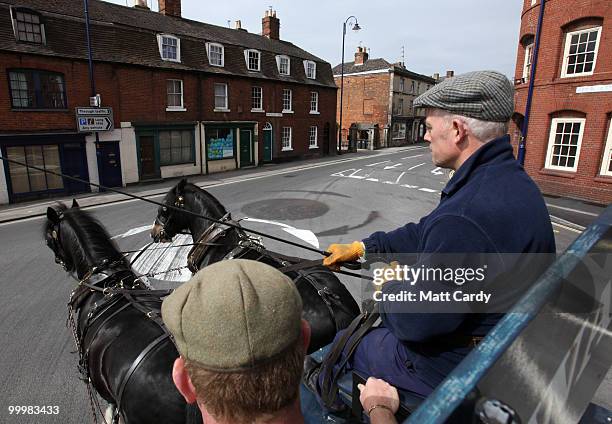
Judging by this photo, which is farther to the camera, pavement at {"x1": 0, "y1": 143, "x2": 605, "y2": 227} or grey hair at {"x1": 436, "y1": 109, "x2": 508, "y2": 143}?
pavement at {"x1": 0, "y1": 143, "x2": 605, "y2": 227}

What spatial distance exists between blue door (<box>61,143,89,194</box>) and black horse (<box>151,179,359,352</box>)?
1302 centimetres

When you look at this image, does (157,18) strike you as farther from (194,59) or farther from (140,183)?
(140,183)

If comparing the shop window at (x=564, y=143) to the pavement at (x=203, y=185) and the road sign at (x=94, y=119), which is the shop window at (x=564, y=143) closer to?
the pavement at (x=203, y=185)

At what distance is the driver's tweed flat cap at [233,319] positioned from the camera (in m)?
1.06

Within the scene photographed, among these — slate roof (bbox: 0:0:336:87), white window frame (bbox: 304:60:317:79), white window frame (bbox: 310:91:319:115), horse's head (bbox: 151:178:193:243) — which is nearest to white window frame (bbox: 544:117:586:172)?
horse's head (bbox: 151:178:193:243)

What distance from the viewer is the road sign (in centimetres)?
1529

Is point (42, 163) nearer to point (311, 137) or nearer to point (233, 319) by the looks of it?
point (233, 319)

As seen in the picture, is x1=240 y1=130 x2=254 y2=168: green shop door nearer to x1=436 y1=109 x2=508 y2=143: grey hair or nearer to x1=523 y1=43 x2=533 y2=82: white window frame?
x1=523 y1=43 x2=533 y2=82: white window frame

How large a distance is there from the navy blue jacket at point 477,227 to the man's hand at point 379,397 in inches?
8.4

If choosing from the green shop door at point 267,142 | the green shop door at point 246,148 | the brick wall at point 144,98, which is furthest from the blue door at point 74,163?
the green shop door at point 267,142

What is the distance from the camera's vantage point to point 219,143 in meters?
22.4

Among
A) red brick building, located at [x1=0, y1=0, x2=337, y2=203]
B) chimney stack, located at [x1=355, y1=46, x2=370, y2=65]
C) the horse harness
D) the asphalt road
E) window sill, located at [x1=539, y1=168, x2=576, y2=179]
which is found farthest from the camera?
chimney stack, located at [x1=355, y1=46, x2=370, y2=65]

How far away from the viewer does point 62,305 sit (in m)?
6.04

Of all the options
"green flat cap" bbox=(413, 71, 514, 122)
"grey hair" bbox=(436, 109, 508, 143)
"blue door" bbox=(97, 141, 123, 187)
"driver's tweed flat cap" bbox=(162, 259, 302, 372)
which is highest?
"green flat cap" bbox=(413, 71, 514, 122)
